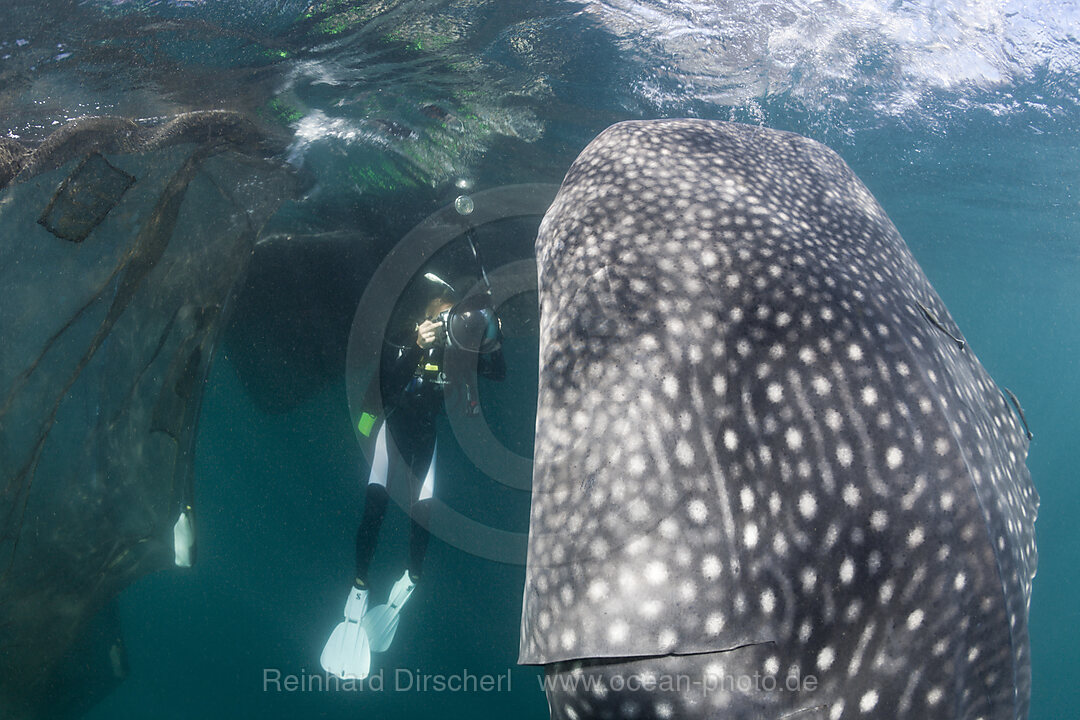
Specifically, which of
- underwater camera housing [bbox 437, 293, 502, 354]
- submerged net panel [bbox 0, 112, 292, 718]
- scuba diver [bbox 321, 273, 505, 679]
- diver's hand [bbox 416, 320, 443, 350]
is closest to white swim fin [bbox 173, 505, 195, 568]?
submerged net panel [bbox 0, 112, 292, 718]

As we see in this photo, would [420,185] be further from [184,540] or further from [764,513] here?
[764,513]

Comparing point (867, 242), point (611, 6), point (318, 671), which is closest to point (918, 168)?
point (611, 6)

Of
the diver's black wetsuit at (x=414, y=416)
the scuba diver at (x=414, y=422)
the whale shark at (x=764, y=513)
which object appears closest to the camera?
the whale shark at (x=764, y=513)

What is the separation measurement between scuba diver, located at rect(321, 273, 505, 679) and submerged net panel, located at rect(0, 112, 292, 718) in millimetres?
3053

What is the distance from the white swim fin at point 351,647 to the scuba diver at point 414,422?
0.01 meters

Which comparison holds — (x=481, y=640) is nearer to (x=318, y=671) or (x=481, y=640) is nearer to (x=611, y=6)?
(x=318, y=671)

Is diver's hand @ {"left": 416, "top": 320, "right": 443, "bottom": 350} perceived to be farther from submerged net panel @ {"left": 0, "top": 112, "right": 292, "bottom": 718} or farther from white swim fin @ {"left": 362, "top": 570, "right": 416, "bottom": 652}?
white swim fin @ {"left": 362, "top": 570, "right": 416, "bottom": 652}

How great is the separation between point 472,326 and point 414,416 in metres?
3.42

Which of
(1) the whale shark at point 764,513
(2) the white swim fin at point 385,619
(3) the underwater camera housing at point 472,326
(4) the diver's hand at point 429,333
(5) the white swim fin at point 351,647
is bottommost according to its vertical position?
(2) the white swim fin at point 385,619

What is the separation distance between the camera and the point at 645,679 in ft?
4.95

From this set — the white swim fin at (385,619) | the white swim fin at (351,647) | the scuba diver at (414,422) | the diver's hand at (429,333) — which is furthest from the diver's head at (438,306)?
the white swim fin at (385,619)

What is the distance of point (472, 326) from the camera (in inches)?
243

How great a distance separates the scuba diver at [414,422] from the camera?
6.54 metres

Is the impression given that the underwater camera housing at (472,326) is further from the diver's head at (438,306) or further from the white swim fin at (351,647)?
the white swim fin at (351,647)
